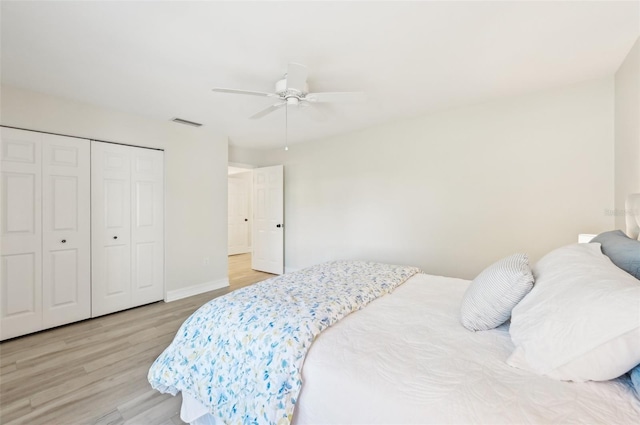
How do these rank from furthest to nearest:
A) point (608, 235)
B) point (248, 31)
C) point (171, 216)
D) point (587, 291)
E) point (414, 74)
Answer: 1. point (171, 216)
2. point (414, 74)
3. point (248, 31)
4. point (608, 235)
5. point (587, 291)

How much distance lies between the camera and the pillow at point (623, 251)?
118cm

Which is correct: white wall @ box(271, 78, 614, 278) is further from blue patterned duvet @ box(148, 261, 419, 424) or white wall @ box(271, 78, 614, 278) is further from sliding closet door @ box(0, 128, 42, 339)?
sliding closet door @ box(0, 128, 42, 339)

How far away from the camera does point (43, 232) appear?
2.74m

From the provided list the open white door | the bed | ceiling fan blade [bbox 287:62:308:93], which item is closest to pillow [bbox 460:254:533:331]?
the bed

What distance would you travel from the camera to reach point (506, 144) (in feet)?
9.45

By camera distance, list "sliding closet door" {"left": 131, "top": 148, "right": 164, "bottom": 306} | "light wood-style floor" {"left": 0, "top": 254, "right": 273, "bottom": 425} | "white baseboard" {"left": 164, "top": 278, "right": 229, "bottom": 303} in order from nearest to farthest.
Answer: "light wood-style floor" {"left": 0, "top": 254, "right": 273, "bottom": 425}
"sliding closet door" {"left": 131, "top": 148, "right": 164, "bottom": 306}
"white baseboard" {"left": 164, "top": 278, "right": 229, "bottom": 303}

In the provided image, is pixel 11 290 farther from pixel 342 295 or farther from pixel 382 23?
pixel 382 23

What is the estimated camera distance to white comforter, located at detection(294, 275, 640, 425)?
2.62ft

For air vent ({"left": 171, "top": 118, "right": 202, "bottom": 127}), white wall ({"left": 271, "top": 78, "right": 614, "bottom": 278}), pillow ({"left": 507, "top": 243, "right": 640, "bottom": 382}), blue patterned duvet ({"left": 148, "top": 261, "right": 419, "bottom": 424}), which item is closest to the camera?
pillow ({"left": 507, "top": 243, "right": 640, "bottom": 382})

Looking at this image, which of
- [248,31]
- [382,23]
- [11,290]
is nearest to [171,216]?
[11,290]

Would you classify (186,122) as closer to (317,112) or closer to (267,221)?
(317,112)

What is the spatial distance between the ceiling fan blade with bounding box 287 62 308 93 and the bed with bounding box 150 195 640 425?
1.63 meters

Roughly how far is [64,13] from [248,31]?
1.09 metres

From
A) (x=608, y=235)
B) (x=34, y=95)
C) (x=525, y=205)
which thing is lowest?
(x=608, y=235)
